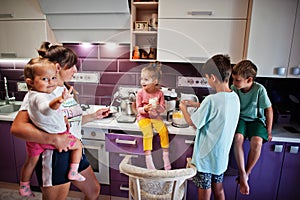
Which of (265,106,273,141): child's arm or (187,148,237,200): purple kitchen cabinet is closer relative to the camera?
(265,106,273,141): child's arm

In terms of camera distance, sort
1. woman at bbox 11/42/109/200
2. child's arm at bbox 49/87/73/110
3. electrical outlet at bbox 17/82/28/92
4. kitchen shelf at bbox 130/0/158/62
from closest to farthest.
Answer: child's arm at bbox 49/87/73/110 < woman at bbox 11/42/109/200 < kitchen shelf at bbox 130/0/158/62 < electrical outlet at bbox 17/82/28/92

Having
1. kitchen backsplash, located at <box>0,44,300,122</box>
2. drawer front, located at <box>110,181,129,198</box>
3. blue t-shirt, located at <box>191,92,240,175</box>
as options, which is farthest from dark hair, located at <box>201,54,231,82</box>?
drawer front, located at <box>110,181,129,198</box>

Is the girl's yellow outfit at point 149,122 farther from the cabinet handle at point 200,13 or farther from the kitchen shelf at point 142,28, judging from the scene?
the cabinet handle at point 200,13

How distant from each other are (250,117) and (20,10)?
1.95 m

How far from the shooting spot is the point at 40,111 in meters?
0.92

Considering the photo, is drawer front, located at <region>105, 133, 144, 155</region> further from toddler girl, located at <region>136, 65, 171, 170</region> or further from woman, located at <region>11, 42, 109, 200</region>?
woman, located at <region>11, 42, 109, 200</region>

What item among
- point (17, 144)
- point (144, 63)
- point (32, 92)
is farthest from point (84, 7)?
point (17, 144)

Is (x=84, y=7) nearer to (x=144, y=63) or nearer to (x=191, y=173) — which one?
(x=144, y=63)

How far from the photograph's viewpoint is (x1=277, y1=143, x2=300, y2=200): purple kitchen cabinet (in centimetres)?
157

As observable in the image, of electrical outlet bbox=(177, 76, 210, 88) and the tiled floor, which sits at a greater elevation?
electrical outlet bbox=(177, 76, 210, 88)

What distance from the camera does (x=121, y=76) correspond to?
209cm

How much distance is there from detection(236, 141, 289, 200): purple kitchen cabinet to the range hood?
1.33 m

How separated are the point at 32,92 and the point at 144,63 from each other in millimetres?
1189

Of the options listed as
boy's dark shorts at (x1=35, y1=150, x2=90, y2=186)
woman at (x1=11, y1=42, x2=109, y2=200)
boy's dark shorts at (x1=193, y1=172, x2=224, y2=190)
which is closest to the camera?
woman at (x1=11, y1=42, x2=109, y2=200)
